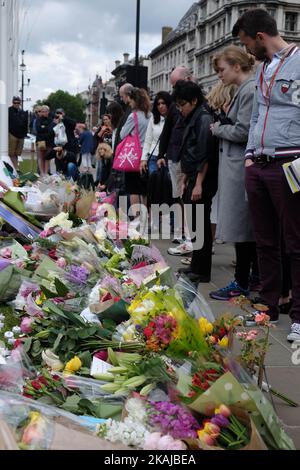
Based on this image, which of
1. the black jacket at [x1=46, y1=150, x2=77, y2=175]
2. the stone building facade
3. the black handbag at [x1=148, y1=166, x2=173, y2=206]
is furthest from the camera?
the stone building facade

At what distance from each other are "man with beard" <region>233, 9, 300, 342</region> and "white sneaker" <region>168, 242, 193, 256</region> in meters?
2.60

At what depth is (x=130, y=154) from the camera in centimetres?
739

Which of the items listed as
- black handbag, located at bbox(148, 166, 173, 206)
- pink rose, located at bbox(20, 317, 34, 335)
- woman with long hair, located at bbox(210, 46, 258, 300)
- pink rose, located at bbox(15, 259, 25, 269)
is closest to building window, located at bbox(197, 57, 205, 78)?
black handbag, located at bbox(148, 166, 173, 206)

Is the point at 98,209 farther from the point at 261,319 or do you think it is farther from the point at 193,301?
the point at 261,319

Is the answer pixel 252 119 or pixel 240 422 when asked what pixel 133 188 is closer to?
pixel 252 119

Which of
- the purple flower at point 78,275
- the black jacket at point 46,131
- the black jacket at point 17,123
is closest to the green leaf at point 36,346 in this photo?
the purple flower at point 78,275

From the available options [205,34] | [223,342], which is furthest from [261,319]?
[205,34]

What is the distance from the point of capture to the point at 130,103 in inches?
297

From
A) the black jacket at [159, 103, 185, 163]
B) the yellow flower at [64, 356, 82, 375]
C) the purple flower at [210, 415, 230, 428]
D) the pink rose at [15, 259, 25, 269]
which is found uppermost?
the black jacket at [159, 103, 185, 163]

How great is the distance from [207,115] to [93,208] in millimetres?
1281

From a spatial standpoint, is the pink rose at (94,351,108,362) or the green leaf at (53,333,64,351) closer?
the pink rose at (94,351,108,362)

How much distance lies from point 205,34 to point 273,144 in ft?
294

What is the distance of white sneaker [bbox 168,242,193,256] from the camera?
666cm

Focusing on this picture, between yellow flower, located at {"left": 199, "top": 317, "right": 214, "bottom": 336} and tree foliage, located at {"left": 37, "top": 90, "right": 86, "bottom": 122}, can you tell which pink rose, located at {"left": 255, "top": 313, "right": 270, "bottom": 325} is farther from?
tree foliage, located at {"left": 37, "top": 90, "right": 86, "bottom": 122}
